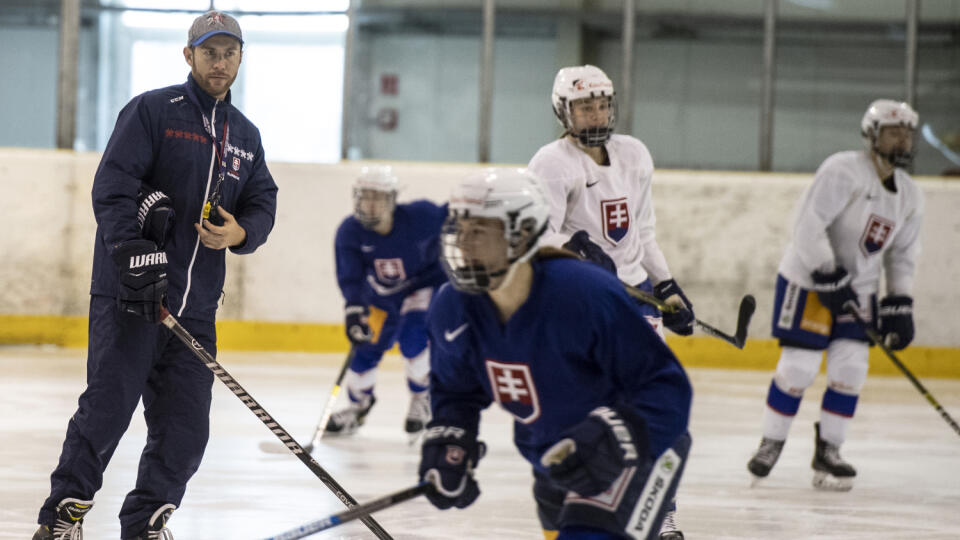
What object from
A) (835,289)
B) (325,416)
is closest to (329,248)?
(325,416)

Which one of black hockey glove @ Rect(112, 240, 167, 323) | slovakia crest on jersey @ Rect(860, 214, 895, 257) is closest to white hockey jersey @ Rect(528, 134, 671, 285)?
black hockey glove @ Rect(112, 240, 167, 323)

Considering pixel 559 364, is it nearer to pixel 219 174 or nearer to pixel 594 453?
pixel 594 453

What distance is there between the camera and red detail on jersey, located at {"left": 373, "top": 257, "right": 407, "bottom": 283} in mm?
5520

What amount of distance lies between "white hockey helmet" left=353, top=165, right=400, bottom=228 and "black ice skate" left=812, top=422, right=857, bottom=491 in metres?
2.10

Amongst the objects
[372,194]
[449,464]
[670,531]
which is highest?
[372,194]

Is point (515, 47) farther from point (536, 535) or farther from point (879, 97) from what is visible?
point (536, 535)

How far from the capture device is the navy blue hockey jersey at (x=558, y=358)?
2.01 meters

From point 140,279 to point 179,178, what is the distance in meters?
0.31

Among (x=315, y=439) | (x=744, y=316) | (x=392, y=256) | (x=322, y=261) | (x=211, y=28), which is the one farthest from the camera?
(x=322, y=261)

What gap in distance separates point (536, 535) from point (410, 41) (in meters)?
6.63

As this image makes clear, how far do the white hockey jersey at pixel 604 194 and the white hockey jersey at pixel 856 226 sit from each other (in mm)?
1169

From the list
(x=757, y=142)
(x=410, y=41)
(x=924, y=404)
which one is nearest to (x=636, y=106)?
(x=757, y=142)

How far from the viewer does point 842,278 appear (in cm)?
441

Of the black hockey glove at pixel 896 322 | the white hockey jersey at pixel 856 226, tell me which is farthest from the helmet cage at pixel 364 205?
the black hockey glove at pixel 896 322
